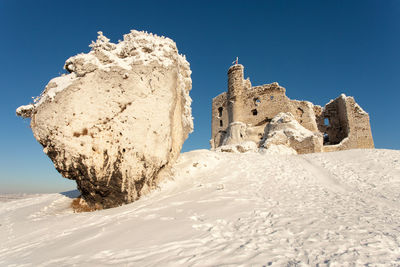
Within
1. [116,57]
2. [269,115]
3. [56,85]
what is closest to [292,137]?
[269,115]

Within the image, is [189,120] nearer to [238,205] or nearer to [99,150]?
[99,150]

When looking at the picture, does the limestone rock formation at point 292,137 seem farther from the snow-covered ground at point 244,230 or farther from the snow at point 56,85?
the snow at point 56,85

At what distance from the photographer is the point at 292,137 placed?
13.5 m

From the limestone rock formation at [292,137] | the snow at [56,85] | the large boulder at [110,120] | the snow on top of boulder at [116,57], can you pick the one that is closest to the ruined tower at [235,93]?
the limestone rock formation at [292,137]

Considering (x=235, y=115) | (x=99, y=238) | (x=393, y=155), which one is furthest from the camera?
(x=235, y=115)

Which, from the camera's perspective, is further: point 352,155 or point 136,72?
point 352,155

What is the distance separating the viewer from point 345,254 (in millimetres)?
1637

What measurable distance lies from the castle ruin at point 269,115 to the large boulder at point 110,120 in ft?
38.0

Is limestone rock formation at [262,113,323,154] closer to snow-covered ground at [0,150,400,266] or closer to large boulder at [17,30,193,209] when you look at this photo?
snow-covered ground at [0,150,400,266]

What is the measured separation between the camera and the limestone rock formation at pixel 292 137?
12.6 m

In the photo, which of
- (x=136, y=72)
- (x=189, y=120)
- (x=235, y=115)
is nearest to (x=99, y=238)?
(x=136, y=72)

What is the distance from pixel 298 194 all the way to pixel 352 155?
17.7 feet

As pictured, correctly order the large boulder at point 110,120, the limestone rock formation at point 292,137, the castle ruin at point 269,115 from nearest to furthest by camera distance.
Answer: the large boulder at point 110,120 → the limestone rock formation at point 292,137 → the castle ruin at point 269,115

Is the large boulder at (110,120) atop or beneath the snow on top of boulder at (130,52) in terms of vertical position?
beneath
